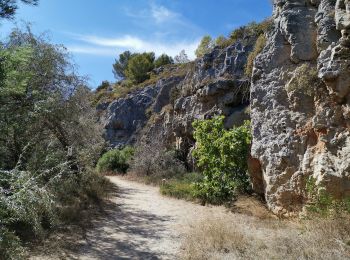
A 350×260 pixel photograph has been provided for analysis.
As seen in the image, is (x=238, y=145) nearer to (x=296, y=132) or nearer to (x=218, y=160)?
(x=218, y=160)

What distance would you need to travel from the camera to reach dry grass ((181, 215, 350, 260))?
6.25 metres

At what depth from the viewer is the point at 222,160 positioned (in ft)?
42.7

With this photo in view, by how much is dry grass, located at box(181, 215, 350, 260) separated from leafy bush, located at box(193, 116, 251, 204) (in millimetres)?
4233

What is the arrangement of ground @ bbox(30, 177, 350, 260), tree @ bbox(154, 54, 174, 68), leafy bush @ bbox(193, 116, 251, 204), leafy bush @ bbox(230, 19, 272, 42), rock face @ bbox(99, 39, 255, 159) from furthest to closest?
tree @ bbox(154, 54, 174, 68) → leafy bush @ bbox(230, 19, 272, 42) → rock face @ bbox(99, 39, 255, 159) → leafy bush @ bbox(193, 116, 251, 204) → ground @ bbox(30, 177, 350, 260)

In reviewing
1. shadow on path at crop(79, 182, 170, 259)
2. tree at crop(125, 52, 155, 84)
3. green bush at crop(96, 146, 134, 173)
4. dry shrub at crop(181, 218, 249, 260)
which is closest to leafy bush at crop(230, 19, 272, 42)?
green bush at crop(96, 146, 134, 173)

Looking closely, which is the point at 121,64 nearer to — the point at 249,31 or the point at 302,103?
the point at 249,31

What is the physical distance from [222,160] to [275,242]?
5.97 m

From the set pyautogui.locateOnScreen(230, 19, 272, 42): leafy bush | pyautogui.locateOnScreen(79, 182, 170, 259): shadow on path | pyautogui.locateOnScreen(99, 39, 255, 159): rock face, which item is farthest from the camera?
pyautogui.locateOnScreen(230, 19, 272, 42): leafy bush

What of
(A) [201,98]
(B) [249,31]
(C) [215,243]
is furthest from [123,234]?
(B) [249,31]

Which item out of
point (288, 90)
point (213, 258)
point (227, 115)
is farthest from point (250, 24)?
point (213, 258)

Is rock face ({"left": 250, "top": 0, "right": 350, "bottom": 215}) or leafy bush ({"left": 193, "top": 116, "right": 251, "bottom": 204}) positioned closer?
rock face ({"left": 250, "top": 0, "right": 350, "bottom": 215})

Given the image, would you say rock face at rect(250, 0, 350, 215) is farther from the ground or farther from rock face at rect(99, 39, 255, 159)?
rock face at rect(99, 39, 255, 159)

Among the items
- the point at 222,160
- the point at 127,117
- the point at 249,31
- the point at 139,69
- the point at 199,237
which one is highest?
the point at 139,69

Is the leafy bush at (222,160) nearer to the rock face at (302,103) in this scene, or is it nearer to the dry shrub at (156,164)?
the rock face at (302,103)
